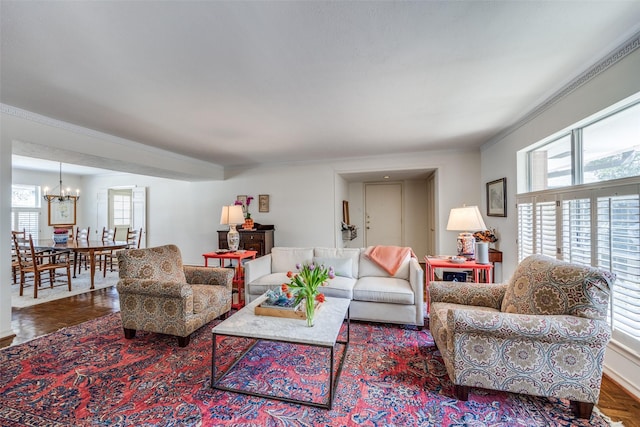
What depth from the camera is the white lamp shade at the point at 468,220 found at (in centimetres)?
285

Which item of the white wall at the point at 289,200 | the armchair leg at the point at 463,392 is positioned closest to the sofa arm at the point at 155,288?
the armchair leg at the point at 463,392

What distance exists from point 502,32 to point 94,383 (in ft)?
11.8

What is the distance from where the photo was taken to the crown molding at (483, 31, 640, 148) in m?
1.72

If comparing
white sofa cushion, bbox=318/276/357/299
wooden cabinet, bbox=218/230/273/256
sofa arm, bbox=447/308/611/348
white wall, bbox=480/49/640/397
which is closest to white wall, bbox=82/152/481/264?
wooden cabinet, bbox=218/230/273/256

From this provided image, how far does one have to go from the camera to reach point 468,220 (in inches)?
113

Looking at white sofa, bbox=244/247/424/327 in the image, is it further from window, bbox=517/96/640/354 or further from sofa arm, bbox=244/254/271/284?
window, bbox=517/96/640/354

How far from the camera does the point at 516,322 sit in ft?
5.00

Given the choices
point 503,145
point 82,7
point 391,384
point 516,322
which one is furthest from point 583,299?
point 82,7

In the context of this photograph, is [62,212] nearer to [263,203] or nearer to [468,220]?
[263,203]

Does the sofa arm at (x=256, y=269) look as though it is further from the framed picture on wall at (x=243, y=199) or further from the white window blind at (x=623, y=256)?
the white window blind at (x=623, y=256)

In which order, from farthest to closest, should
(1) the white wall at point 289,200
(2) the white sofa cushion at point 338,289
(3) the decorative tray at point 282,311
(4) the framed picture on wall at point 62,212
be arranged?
(4) the framed picture on wall at point 62,212
(1) the white wall at point 289,200
(2) the white sofa cushion at point 338,289
(3) the decorative tray at point 282,311

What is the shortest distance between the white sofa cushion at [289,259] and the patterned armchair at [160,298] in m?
0.88

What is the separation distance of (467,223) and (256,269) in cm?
252

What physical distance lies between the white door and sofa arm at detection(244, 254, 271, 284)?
3.87 m
